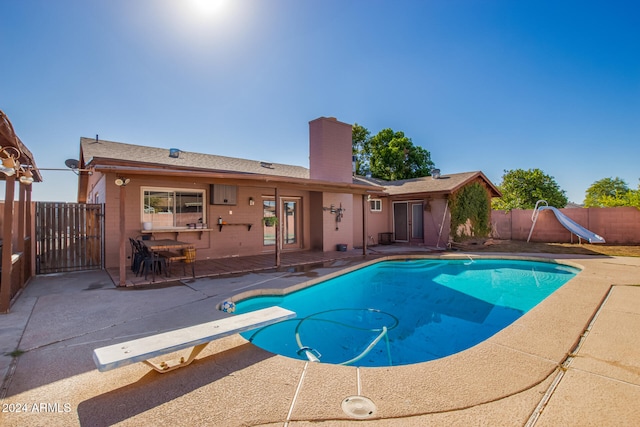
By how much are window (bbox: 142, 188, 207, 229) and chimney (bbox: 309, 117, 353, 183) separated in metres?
4.61

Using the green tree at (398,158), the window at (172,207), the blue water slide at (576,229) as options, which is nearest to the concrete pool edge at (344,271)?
the window at (172,207)

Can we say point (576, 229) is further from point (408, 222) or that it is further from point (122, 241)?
point (122, 241)

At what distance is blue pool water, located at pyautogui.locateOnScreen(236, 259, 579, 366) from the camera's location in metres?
4.33

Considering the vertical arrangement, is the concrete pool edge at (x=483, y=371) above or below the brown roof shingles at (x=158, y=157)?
below

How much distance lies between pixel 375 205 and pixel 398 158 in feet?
38.4

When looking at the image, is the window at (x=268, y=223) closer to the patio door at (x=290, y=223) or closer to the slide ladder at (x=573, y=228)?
the patio door at (x=290, y=223)

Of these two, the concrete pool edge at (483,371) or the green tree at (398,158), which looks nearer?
the concrete pool edge at (483,371)

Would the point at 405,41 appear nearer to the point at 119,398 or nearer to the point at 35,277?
the point at 119,398

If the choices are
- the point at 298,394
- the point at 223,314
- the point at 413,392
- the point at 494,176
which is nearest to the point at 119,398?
the point at 298,394

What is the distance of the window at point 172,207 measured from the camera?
8.47 m

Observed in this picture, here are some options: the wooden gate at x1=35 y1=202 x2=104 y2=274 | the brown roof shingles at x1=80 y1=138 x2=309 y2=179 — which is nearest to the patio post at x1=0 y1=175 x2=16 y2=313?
the brown roof shingles at x1=80 y1=138 x2=309 y2=179

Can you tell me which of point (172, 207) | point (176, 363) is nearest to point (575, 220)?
point (172, 207)

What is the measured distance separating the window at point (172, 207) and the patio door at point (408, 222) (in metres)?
9.61

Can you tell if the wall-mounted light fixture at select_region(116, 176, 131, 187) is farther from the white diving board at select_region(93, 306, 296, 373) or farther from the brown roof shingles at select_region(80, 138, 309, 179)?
the white diving board at select_region(93, 306, 296, 373)
